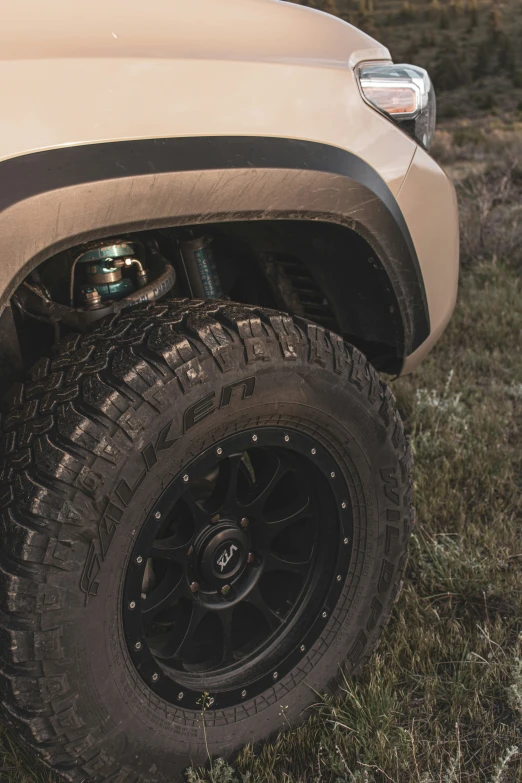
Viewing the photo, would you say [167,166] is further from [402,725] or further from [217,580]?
[402,725]

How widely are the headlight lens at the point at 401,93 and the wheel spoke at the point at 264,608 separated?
1.31 metres

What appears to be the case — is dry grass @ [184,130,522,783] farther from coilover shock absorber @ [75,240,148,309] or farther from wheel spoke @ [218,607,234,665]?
coilover shock absorber @ [75,240,148,309]

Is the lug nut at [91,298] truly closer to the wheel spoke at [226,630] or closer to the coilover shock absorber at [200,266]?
the coilover shock absorber at [200,266]

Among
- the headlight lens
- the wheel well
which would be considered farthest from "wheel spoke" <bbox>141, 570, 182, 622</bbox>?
the headlight lens

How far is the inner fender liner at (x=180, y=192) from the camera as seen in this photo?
4.17ft

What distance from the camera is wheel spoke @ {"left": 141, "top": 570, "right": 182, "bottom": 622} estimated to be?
167 cm

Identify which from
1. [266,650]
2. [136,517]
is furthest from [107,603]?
[266,650]

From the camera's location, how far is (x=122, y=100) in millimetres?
1364

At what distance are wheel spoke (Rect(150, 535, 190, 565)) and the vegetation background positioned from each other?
51 centimetres

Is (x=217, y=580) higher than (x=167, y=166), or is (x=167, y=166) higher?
(x=167, y=166)

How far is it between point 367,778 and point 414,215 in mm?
1454

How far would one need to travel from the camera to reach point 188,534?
5.65 ft

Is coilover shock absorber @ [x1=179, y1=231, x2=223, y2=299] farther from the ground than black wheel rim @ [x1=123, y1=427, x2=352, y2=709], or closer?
farther from the ground

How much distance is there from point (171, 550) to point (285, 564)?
37cm
